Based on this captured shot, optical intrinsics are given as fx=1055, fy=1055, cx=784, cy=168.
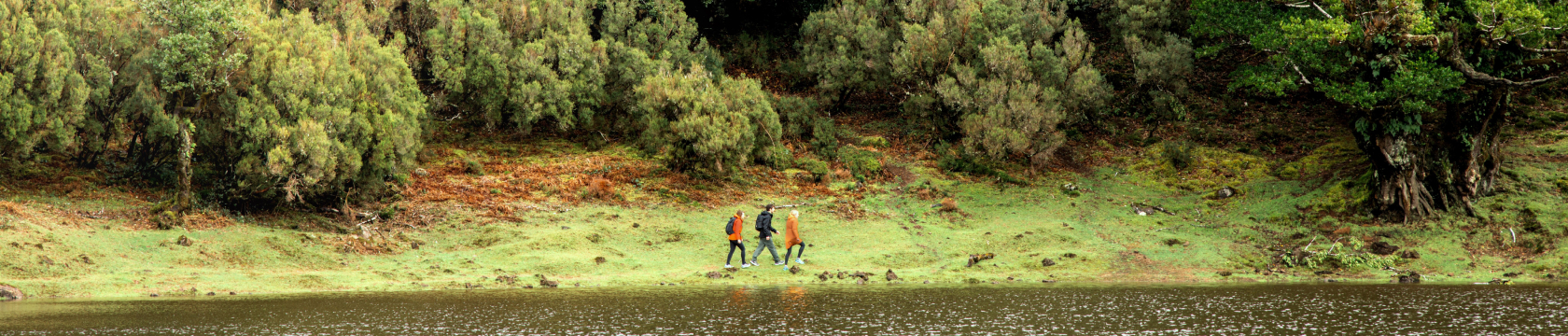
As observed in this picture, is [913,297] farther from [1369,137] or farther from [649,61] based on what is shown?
[649,61]

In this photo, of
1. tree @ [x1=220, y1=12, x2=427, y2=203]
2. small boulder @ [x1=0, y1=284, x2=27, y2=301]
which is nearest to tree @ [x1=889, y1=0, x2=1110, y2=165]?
tree @ [x1=220, y1=12, x2=427, y2=203]

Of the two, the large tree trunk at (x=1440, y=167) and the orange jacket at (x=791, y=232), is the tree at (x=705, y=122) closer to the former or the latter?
the orange jacket at (x=791, y=232)

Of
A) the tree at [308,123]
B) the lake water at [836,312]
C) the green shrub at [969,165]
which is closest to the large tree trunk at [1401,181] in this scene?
the lake water at [836,312]

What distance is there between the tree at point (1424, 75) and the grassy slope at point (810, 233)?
110 cm

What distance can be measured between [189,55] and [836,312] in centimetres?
1801

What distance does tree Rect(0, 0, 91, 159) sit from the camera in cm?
2391

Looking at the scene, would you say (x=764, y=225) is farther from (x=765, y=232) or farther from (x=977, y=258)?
(x=977, y=258)

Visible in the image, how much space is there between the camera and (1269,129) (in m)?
37.3

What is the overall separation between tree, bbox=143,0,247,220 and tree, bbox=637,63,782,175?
11.9 metres

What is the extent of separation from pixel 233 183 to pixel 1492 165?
107 feet


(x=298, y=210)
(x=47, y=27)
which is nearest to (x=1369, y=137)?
(x=298, y=210)

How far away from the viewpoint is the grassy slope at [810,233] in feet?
71.5

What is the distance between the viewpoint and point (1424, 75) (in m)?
25.5

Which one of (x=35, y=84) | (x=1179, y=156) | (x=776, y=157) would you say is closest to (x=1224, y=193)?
(x=1179, y=156)
